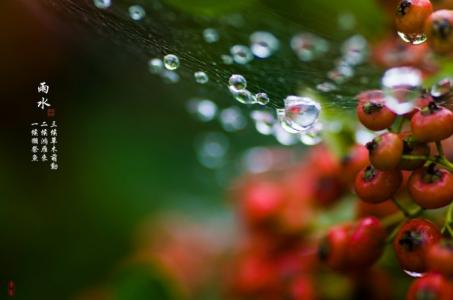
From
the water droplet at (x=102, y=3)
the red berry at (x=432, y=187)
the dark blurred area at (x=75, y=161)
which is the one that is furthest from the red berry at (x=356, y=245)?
the dark blurred area at (x=75, y=161)

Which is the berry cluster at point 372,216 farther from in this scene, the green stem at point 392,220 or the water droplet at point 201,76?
the water droplet at point 201,76

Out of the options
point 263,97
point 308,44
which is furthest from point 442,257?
point 308,44

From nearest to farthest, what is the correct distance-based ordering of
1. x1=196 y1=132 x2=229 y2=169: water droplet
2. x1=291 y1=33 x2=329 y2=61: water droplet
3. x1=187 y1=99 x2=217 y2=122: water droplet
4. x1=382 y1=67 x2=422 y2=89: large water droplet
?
x1=382 y1=67 x2=422 y2=89: large water droplet < x1=291 y1=33 x2=329 y2=61: water droplet < x1=187 y1=99 x2=217 y2=122: water droplet < x1=196 y1=132 x2=229 y2=169: water droplet

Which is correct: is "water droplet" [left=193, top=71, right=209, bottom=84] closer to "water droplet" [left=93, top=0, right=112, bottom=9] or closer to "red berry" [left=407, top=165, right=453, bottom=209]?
"water droplet" [left=93, top=0, right=112, bottom=9]

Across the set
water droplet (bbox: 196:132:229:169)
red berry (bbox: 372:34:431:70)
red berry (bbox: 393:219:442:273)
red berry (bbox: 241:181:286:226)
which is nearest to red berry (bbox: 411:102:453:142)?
red berry (bbox: 393:219:442:273)

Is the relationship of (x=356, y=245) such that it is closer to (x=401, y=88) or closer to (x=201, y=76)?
(x=401, y=88)

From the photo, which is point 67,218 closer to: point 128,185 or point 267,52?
point 128,185

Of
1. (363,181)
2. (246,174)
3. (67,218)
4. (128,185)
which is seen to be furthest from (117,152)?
(363,181)
